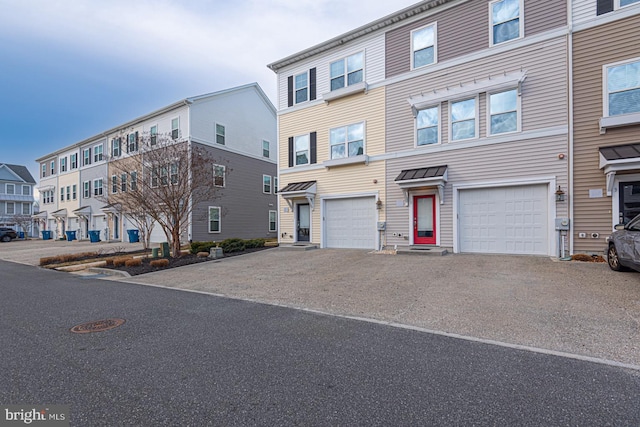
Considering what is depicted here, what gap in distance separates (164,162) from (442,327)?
1174 centimetres

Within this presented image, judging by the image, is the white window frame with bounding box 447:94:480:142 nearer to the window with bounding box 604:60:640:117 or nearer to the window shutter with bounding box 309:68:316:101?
the window with bounding box 604:60:640:117

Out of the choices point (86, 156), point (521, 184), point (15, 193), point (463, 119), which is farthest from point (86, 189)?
point (521, 184)

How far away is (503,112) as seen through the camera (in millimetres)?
10211

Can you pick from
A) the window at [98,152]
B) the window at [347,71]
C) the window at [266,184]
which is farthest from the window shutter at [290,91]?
the window at [98,152]

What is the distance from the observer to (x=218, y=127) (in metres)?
20.6

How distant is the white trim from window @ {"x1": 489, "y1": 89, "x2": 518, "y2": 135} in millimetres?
1776

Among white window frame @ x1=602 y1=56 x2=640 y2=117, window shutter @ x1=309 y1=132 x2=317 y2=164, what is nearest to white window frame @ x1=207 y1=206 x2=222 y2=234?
window shutter @ x1=309 y1=132 x2=317 y2=164

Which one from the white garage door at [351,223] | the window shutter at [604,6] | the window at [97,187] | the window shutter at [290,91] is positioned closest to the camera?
the window shutter at [604,6]

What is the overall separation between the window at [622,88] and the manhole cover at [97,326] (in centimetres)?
1306

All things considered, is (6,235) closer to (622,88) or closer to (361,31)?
(361,31)

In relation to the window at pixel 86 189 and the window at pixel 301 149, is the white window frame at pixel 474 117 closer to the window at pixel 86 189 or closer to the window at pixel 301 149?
the window at pixel 301 149

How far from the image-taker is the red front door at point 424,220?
1141cm

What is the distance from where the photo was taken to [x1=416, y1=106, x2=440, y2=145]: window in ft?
37.5

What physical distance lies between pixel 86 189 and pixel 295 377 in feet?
104
